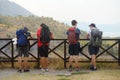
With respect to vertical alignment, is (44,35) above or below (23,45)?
above

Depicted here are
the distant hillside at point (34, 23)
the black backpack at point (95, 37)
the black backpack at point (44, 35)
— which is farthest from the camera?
the distant hillside at point (34, 23)

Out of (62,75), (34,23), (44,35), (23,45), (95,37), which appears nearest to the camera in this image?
(62,75)

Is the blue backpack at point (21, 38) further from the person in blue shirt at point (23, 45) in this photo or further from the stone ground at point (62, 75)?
the stone ground at point (62, 75)

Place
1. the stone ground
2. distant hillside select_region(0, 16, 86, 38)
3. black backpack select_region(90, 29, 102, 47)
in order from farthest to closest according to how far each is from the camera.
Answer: distant hillside select_region(0, 16, 86, 38) → black backpack select_region(90, 29, 102, 47) → the stone ground

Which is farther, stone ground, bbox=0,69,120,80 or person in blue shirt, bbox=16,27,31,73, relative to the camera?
person in blue shirt, bbox=16,27,31,73

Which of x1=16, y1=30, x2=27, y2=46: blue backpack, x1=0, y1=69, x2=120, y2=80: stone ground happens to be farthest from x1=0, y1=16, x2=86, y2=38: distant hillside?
x1=0, y1=69, x2=120, y2=80: stone ground

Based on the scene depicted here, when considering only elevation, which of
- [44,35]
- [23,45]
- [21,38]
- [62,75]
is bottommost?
[62,75]

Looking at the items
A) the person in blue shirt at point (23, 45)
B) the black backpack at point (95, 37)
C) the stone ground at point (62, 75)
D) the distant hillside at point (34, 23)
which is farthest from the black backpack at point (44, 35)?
the distant hillside at point (34, 23)

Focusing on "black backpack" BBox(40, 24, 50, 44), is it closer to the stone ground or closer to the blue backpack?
the blue backpack

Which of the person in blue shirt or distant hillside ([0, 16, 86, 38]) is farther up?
distant hillside ([0, 16, 86, 38])

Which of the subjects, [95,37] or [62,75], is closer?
[62,75]

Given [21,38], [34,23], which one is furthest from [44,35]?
[34,23]

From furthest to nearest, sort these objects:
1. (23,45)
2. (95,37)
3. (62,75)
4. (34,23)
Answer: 1. (34,23)
2. (95,37)
3. (23,45)
4. (62,75)

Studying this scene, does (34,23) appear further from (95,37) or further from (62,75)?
(62,75)
